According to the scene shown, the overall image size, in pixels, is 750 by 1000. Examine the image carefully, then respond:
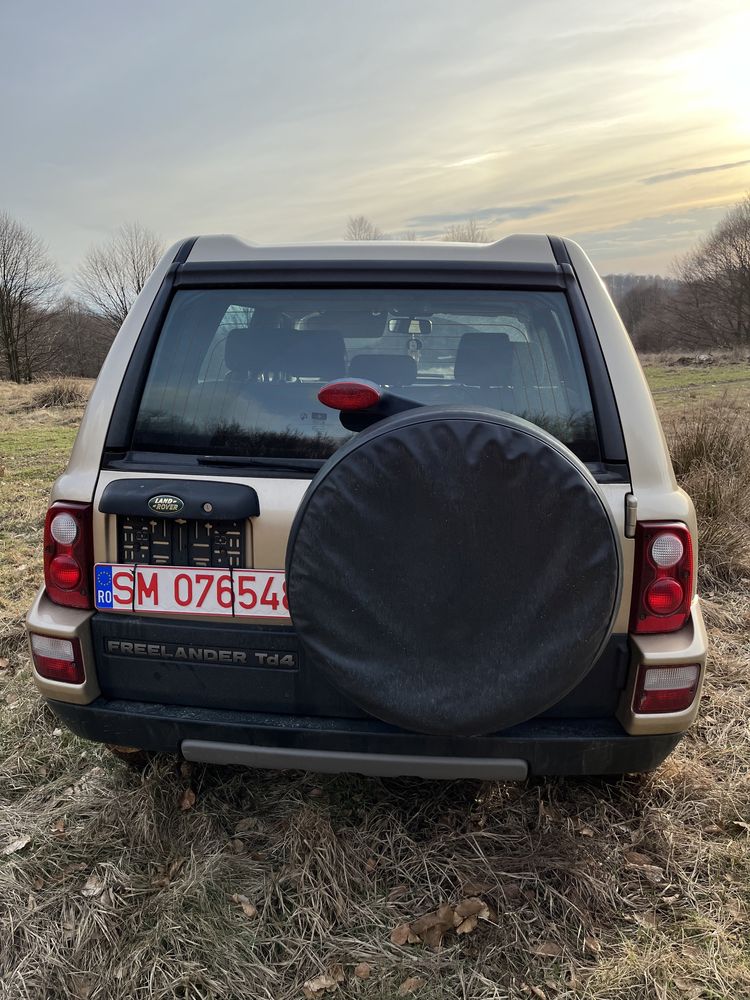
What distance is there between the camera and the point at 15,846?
2340mm

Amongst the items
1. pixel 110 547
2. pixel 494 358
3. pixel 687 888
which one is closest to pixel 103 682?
pixel 110 547

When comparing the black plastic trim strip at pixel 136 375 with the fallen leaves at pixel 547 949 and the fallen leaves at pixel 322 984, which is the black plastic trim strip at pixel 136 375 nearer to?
the fallen leaves at pixel 322 984

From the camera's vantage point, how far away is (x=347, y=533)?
1.62 m

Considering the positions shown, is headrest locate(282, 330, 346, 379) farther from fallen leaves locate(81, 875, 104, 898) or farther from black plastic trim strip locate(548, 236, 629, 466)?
fallen leaves locate(81, 875, 104, 898)

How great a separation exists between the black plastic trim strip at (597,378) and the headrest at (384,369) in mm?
527

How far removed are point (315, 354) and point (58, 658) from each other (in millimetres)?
1228

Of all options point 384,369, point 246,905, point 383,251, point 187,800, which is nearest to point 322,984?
point 246,905

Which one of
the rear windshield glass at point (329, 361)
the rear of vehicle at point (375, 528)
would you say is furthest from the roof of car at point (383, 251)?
the rear windshield glass at point (329, 361)

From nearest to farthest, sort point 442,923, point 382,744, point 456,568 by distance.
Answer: point 456,568 < point 382,744 < point 442,923

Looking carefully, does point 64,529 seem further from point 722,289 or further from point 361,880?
point 722,289

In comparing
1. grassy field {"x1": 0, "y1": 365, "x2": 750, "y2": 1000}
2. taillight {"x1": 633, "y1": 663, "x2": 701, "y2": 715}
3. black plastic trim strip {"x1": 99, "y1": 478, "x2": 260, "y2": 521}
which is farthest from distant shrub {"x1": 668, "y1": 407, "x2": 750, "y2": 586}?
black plastic trim strip {"x1": 99, "y1": 478, "x2": 260, "y2": 521}

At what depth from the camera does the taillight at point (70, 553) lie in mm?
1959

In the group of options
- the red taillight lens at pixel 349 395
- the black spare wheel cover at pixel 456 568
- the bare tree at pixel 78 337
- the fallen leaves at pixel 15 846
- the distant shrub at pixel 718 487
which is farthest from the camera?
the bare tree at pixel 78 337

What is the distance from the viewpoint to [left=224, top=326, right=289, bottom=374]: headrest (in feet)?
7.03
